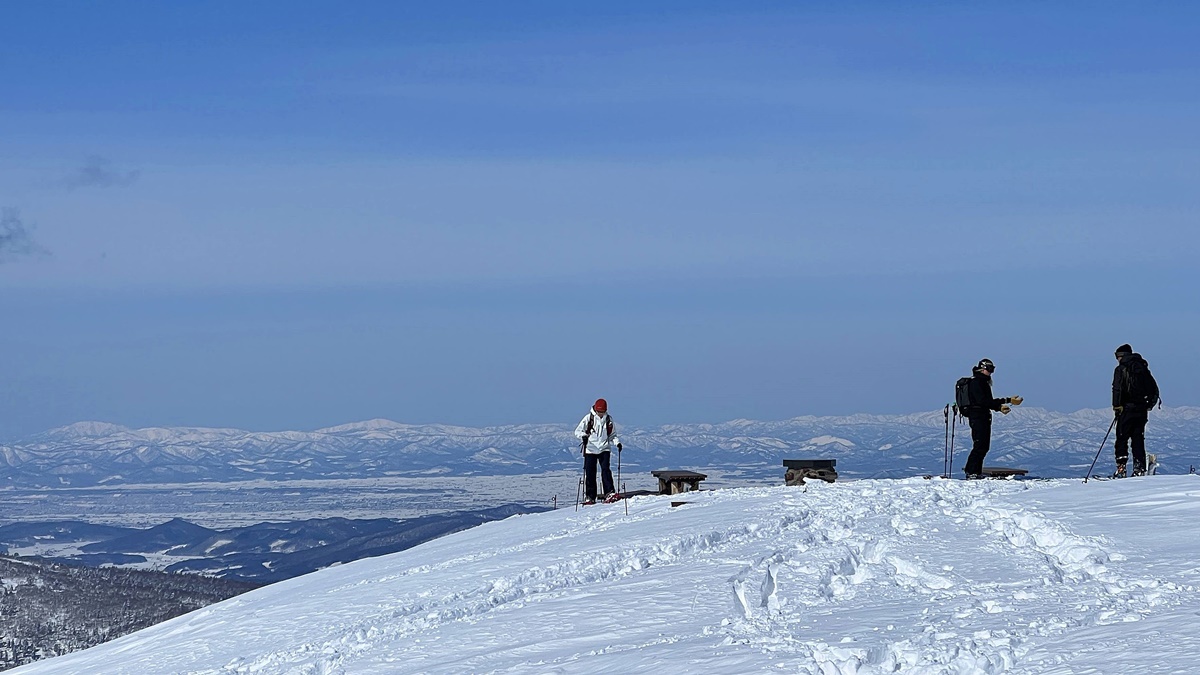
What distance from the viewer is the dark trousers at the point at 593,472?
76.7 ft

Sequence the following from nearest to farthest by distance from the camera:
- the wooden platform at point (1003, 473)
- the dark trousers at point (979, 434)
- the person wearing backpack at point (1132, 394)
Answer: the person wearing backpack at point (1132, 394)
the dark trousers at point (979, 434)
the wooden platform at point (1003, 473)

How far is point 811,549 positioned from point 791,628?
3999 mm

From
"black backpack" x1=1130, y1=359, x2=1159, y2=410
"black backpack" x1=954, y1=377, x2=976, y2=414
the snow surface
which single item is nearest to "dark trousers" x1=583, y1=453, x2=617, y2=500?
the snow surface

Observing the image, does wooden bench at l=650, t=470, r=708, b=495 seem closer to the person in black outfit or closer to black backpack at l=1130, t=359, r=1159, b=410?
the person in black outfit

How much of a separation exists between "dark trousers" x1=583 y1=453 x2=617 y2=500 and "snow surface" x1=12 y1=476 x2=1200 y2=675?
280 centimetres

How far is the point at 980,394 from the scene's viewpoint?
71.5 ft

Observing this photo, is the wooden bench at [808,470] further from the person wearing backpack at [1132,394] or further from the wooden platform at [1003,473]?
the person wearing backpack at [1132,394]

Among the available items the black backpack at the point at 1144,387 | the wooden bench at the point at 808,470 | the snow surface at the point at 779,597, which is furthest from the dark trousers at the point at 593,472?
the black backpack at the point at 1144,387

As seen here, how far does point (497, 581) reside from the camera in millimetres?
15648

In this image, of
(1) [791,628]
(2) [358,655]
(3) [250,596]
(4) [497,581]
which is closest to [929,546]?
(1) [791,628]

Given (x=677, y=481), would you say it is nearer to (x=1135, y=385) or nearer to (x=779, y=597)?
(x=1135, y=385)

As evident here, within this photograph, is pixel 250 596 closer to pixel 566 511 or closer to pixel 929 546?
pixel 566 511

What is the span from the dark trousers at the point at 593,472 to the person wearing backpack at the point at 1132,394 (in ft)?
31.0

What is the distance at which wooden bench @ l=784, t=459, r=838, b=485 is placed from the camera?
81.2 ft
